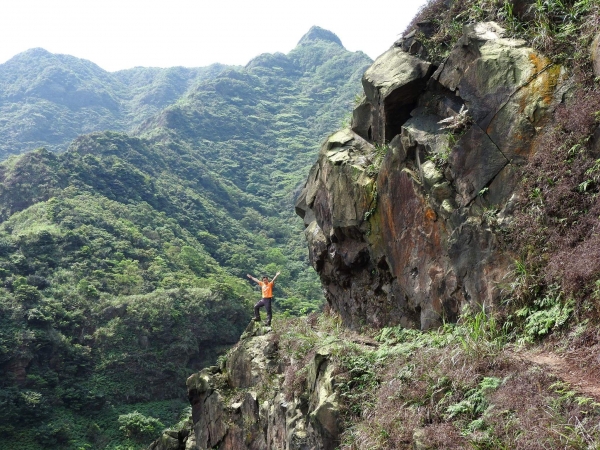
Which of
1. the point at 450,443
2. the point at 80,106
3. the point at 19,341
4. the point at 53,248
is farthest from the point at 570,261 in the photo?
the point at 80,106

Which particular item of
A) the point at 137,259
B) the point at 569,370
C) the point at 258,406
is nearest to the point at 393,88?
the point at 569,370

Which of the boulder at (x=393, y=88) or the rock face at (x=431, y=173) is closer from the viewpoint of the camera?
the rock face at (x=431, y=173)

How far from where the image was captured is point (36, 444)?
1423 inches

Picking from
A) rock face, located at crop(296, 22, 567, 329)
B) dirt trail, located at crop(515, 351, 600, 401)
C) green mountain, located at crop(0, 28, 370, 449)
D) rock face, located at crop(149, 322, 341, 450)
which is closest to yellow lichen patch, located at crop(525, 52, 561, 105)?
rock face, located at crop(296, 22, 567, 329)

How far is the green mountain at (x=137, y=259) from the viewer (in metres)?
41.7

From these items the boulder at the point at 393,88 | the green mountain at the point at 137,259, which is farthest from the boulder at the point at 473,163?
the green mountain at the point at 137,259

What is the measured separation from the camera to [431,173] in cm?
1042

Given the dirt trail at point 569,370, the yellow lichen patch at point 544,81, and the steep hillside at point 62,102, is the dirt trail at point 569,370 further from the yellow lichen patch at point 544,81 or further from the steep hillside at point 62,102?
the steep hillside at point 62,102

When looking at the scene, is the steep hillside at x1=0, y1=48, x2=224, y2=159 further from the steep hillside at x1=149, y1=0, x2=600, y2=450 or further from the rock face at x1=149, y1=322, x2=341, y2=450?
the steep hillside at x1=149, y1=0, x2=600, y2=450

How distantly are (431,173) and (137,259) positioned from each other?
2097 inches

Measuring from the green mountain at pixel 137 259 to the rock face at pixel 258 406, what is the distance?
24609 millimetres

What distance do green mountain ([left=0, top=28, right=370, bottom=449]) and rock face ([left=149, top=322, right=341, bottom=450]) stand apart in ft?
80.7

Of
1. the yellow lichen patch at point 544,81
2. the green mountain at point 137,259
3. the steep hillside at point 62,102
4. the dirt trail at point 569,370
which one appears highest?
the steep hillside at point 62,102

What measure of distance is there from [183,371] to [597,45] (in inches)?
1723
